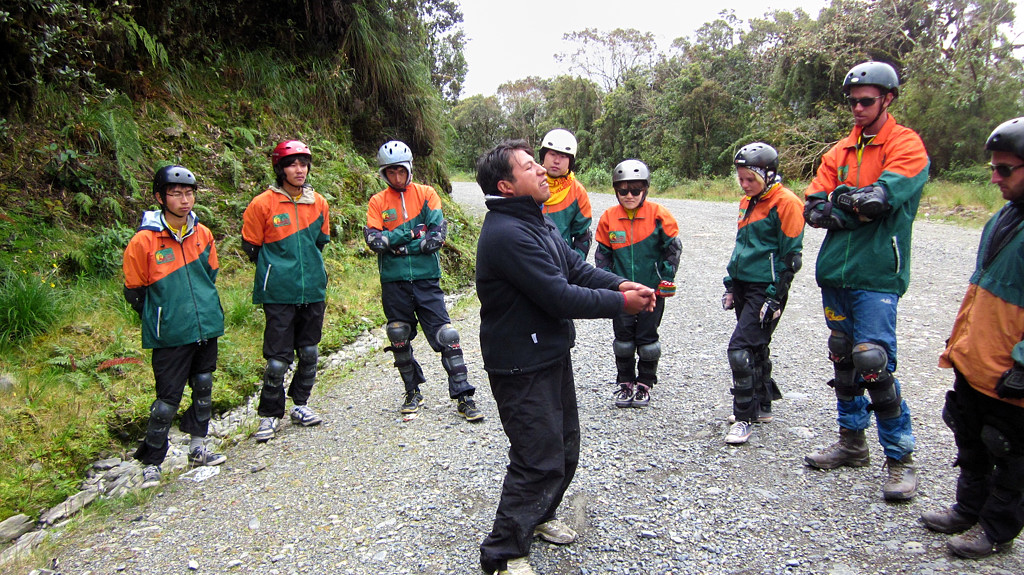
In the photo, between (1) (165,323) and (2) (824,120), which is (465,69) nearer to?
(2) (824,120)

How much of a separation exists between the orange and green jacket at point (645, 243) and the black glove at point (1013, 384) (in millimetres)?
2628

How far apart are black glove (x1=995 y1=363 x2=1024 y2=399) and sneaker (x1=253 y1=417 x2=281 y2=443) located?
16.1 ft

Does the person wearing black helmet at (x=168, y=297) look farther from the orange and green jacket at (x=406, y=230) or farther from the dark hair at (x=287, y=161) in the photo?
the orange and green jacket at (x=406, y=230)

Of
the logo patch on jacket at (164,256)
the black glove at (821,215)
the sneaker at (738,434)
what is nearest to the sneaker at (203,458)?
the logo patch on jacket at (164,256)

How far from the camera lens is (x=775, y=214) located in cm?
463

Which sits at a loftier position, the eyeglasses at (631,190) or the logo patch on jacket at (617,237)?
the eyeglasses at (631,190)

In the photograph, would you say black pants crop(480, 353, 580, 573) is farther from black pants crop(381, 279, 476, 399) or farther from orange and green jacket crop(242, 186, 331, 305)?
orange and green jacket crop(242, 186, 331, 305)

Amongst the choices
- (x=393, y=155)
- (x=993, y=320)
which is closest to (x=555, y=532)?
(x=993, y=320)

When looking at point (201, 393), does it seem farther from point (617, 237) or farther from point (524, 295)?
point (617, 237)

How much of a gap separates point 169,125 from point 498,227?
8788mm

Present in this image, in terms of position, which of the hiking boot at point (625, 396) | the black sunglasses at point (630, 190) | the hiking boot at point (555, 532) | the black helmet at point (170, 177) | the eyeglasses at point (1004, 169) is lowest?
the hiking boot at point (625, 396)

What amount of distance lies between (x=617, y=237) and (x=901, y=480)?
2.71 meters

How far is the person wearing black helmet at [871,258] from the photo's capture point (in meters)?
3.66

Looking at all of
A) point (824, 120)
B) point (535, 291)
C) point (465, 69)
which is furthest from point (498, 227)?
point (465, 69)
